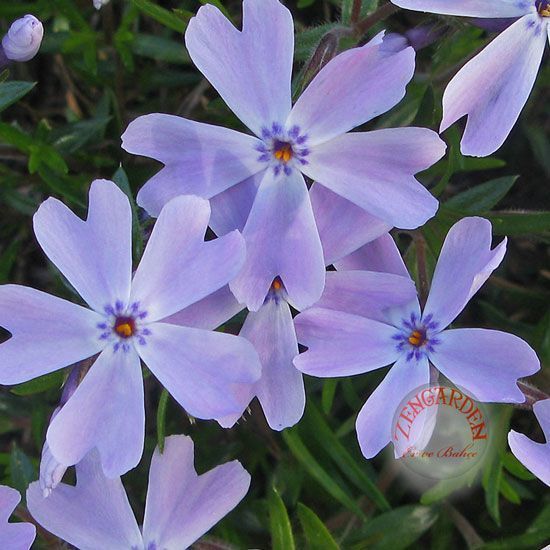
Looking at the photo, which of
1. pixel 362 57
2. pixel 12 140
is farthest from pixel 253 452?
pixel 362 57

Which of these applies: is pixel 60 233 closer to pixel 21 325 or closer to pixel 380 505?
pixel 21 325

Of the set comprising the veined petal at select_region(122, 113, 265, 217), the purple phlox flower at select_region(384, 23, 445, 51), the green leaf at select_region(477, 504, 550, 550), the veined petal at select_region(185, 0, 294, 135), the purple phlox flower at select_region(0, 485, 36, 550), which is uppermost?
the purple phlox flower at select_region(384, 23, 445, 51)

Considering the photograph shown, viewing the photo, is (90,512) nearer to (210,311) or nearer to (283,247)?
Answer: (210,311)

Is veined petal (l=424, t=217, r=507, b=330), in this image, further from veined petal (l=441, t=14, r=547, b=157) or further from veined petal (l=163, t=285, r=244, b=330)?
veined petal (l=163, t=285, r=244, b=330)

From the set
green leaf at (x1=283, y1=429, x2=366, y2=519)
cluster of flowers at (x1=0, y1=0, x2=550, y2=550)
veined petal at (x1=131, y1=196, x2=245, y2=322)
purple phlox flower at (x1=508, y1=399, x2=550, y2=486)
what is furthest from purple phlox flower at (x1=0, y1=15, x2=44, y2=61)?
purple phlox flower at (x1=508, y1=399, x2=550, y2=486)

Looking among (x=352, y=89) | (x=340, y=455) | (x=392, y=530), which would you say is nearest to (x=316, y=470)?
(x=340, y=455)

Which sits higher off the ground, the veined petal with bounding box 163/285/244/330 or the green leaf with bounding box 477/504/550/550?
the veined petal with bounding box 163/285/244/330

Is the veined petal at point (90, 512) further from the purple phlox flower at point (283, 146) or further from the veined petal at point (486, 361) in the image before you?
the veined petal at point (486, 361)
